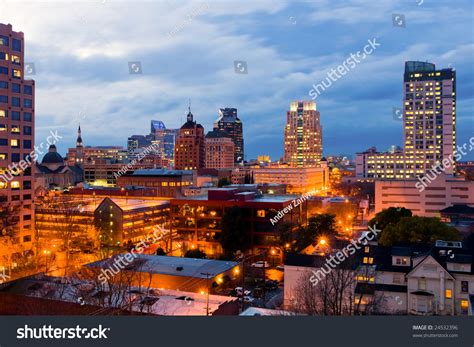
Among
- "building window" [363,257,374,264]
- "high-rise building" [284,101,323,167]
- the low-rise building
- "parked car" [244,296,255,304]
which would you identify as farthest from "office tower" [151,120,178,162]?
"building window" [363,257,374,264]

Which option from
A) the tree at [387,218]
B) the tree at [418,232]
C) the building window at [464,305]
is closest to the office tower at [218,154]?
the tree at [387,218]

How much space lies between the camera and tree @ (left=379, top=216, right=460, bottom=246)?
66.0ft

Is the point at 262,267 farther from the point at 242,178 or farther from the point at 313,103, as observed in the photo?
the point at 313,103

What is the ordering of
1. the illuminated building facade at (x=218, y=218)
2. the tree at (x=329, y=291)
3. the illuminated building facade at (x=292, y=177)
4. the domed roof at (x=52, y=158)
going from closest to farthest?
the tree at (x=329, y=291), the illuminated building facade at (x=218, y=218), the illuminated building facade at (x=292, y=177), the domed roof at (x=52, y=158)

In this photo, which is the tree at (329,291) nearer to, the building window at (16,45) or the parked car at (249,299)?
the parked car at (249,299)

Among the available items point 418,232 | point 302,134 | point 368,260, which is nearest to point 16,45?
point 368,260

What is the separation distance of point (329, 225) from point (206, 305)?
47.8 ft

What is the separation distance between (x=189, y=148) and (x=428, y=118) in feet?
156

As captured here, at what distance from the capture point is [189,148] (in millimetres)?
91188

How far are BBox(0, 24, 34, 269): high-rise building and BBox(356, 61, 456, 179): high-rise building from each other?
56.1 m

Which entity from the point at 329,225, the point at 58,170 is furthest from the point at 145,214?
the point at 58,170

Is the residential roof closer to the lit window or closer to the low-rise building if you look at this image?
the lit window

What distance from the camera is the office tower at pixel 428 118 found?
65.8m

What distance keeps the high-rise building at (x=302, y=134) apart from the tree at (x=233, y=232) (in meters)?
84.7
